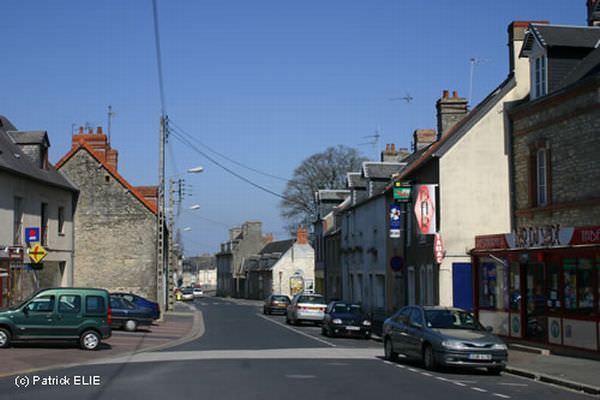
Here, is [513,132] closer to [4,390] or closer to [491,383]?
[491,383]

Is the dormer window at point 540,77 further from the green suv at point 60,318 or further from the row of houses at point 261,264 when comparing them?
the row of houses at point 261,264

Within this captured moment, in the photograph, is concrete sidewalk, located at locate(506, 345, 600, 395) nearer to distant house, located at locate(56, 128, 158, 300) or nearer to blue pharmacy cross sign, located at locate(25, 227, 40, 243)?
blue pharmacy cross sign, located at locate(25, 227, 40, 243)

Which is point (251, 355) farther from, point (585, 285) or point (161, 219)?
point (161, 219)

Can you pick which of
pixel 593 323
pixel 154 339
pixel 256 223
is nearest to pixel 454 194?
pixel 593 323

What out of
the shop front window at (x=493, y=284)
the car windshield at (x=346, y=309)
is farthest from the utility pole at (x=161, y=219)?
the shop front window at (x=493, y=284)

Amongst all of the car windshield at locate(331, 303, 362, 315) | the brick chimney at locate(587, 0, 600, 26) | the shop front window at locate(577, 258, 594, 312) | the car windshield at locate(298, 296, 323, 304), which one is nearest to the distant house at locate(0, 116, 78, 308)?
the car windshield at locate(331, 303, 362, 315)

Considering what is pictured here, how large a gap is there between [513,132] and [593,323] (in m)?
9.45

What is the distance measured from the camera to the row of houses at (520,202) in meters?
21.0

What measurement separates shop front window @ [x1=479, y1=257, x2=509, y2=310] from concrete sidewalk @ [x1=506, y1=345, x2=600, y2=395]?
3.07 metres

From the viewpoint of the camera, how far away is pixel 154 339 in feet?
92.8

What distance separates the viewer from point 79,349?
22.7 metres

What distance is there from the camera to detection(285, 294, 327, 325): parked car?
3853cm

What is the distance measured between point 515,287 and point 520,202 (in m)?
3.94

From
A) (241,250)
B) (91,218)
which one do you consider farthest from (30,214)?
(241,250)
